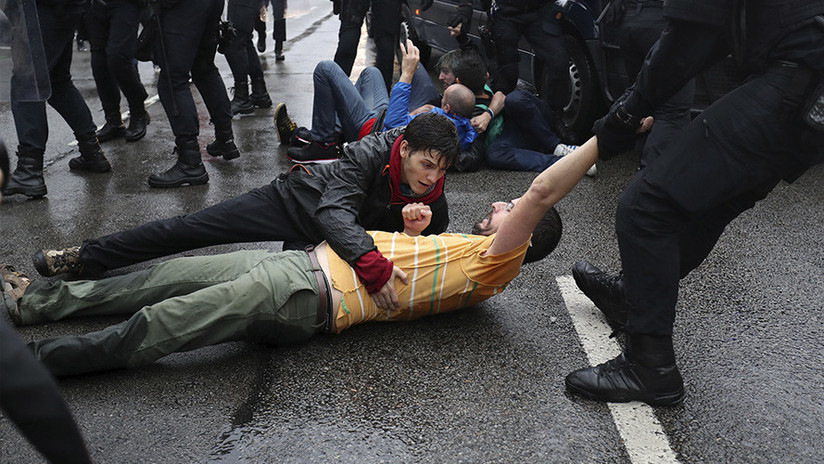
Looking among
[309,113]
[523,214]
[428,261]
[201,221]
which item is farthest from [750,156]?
[309,113]

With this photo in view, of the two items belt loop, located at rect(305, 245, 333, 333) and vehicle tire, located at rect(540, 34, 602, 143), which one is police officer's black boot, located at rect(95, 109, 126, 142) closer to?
vehicle tire, located at rect(540, 34, 602, 143)

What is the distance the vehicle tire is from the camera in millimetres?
5824

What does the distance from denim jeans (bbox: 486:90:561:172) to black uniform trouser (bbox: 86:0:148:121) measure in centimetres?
281

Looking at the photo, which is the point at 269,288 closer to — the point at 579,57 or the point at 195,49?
the point at 195,49

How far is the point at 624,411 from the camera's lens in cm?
257

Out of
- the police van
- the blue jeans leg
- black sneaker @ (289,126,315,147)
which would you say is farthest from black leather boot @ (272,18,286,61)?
the blue jeans leg

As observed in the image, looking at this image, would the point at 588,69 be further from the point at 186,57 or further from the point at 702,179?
the point at 702,179

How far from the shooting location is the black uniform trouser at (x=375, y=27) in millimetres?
6406

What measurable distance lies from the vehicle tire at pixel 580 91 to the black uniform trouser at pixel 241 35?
274 cm

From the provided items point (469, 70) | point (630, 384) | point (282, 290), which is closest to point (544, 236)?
point (630, 384)

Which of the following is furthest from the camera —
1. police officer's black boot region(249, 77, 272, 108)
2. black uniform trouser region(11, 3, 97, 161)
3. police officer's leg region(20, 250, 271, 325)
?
police officer's black boot region(249, 77, 272, 108)

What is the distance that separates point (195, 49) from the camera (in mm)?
4879

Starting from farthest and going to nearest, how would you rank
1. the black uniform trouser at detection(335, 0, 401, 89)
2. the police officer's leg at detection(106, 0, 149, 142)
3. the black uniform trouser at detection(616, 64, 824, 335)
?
1. the black uniform trouser at detection(335, 0, 401, 89)
2. the police officer's leg at detection(106, 0, 149, 142)
3. the black uniform trouser at detection(616, 64, 824, 335)

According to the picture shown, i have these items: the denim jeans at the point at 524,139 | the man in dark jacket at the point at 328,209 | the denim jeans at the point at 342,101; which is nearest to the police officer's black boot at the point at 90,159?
the denim jeans at the point at 342,101
